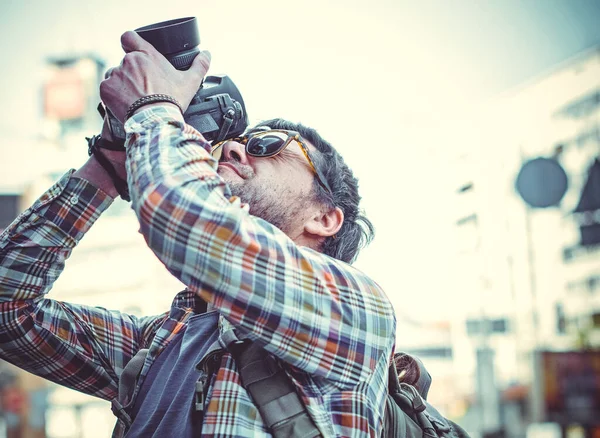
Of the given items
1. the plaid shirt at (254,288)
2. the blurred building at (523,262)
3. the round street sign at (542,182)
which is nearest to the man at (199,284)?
the plaid shirt at (254,288)

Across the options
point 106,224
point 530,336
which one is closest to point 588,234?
point 530,336

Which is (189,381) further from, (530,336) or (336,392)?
(530,336)

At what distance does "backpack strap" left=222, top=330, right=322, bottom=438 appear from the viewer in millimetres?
1242

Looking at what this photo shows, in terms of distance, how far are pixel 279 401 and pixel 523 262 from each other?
18.3 metres

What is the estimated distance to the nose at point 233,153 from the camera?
5.93ft

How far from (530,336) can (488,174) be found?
509 centimetres

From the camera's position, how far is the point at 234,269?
1.21 metres

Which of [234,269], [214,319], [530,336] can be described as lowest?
[530,336]

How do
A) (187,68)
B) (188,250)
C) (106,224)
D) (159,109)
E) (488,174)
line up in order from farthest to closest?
(488,174) < (106,224) < (187,68) < (159,109) < (188,250)

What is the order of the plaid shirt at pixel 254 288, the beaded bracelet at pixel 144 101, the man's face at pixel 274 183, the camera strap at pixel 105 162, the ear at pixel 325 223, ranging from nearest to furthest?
the plaid shirt at pixel 254 288 → the beaded bracelet at pixel 144 101 → the camera strap at pixel 105 162 → the man's face at pixel 274 183 → the ear at pixel 325 223

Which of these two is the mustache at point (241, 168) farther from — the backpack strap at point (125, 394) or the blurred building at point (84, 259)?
the blurred building at point (84, 259)

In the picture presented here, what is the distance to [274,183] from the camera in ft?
5.87

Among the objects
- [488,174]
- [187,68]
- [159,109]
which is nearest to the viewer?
[159,109]

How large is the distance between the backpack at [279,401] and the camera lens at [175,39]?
0.63 metres
